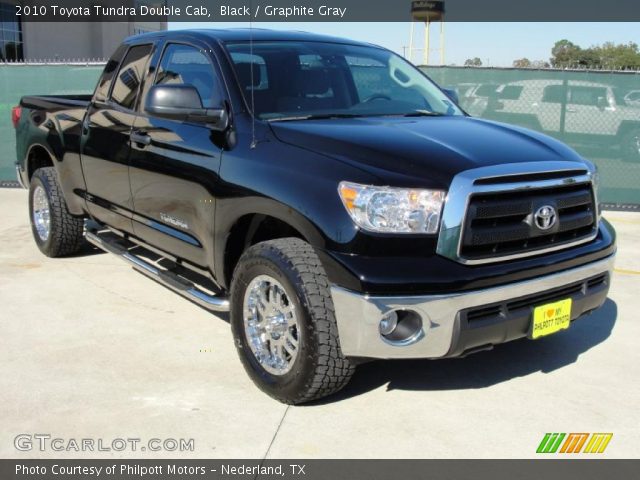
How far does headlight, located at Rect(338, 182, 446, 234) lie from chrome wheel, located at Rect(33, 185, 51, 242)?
4.08m

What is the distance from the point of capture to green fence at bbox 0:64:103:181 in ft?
34.7

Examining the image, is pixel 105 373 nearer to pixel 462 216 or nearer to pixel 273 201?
pixel 273 201

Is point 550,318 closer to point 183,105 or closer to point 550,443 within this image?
point 550,443

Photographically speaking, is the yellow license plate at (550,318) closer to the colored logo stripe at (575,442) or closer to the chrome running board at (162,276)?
the colored logo stripe at (575,442)

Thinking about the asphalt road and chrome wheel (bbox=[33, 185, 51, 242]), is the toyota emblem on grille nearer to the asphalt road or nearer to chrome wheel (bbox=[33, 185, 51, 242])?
the asphalt road

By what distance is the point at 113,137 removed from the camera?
209 inches

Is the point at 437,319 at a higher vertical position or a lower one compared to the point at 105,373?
higher

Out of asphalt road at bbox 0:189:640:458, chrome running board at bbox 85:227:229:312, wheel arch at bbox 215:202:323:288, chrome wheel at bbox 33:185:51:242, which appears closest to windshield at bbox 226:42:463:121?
wheel arch at bbox 215:202:323:288

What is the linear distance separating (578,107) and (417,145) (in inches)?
263

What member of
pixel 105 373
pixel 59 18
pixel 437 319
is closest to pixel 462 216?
pixel 437 319

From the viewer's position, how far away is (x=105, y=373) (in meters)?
4.23

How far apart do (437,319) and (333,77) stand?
1985mm

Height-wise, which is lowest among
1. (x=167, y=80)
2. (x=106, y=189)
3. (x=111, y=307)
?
(x=111, y=307)

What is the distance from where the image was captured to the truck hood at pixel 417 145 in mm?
3461
